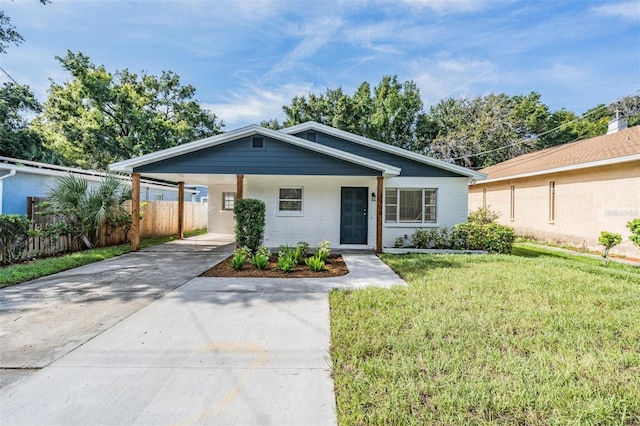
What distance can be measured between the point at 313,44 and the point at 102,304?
1707cm

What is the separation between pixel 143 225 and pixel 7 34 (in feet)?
29.7

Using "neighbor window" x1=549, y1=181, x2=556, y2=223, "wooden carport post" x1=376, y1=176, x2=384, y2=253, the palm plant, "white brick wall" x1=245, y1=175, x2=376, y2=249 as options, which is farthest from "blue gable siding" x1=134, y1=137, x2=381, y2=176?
"neighbor window" x1=549, y1=181, x2=556, y2=223

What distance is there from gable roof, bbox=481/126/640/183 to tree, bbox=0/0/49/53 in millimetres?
22444

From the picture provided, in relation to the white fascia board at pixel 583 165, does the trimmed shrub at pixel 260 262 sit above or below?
below

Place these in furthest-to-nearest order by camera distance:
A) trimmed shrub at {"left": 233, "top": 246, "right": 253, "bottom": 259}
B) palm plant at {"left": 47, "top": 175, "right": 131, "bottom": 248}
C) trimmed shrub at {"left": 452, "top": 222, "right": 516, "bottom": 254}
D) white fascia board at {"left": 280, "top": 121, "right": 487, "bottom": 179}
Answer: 1. white fascia board at {"left": 280, "top": 121, "right": 487, "bottom": 179}
2. trimmed shrub at {"left": 452, "top": 222, "right": 516, "bottom": 254}
3. palm plant at {"left": 47, "top": 175, "right": 131, "bottom": 248}
4. trimmed shrub at {"left": 233, "top": 246, "right": 253, "bottom": 259}

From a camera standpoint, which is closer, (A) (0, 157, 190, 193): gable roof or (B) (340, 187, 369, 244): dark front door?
(A) (0, 157, 190, 193): gable roof

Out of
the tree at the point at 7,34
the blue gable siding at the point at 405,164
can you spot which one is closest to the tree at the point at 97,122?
the tree at the point at 7,34

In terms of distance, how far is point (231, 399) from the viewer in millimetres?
2604

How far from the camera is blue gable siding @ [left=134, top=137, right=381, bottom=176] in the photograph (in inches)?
384

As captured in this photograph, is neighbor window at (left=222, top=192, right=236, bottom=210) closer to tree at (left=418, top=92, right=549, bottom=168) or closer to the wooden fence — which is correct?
the wooden fence

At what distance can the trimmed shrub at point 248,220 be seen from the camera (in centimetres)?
860

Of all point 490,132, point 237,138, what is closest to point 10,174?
point 237,138

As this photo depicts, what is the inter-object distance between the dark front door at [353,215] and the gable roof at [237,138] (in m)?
2.30

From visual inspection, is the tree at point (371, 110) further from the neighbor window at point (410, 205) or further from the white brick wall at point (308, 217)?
the white brick wall at point (308, 217)
